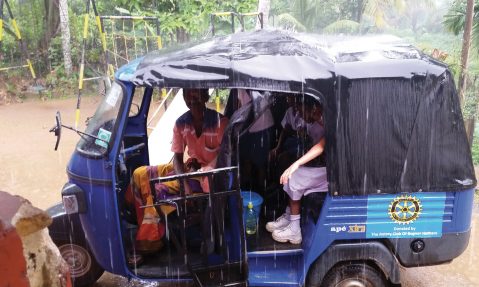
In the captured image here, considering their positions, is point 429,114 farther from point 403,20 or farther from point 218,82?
point 403,20

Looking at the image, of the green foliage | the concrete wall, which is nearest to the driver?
the concrete wall

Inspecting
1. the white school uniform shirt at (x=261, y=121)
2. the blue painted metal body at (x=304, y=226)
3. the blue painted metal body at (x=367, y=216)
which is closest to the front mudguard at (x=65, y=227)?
the blue painted metal body at (x=304, y=226)

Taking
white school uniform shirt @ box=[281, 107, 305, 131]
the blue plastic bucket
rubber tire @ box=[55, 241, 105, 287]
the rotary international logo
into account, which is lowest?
rubber tire @ box=[55, 241, 105, 287]

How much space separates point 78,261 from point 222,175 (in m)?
1.80

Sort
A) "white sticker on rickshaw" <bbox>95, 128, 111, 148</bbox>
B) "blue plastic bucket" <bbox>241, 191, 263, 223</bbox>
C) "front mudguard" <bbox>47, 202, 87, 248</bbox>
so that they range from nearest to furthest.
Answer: "white sticker on rickshaw" <bbox>95, 128, 111, 148</bbox>, "blue plastic bucket" <bbox>241, 191, 263, 223</bbox>, "front mudguard" <bbox>47, 202, 87, 248</bbox>

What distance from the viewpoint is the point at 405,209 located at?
11.1ft

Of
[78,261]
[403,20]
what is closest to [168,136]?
[78,261]

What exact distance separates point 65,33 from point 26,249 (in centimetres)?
1420

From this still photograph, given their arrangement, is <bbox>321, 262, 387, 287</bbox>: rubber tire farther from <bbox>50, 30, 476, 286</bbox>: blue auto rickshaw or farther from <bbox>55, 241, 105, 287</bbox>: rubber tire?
<bbox>55, 241, 105, 287</bbox>: rubber tire

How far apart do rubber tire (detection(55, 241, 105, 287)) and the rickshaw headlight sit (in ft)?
2.06

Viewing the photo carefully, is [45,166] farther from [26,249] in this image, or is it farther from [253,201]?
[26,249]

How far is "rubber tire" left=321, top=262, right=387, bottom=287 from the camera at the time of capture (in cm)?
361

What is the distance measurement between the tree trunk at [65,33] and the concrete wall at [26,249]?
13.6 metres

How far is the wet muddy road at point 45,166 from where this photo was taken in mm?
4520
